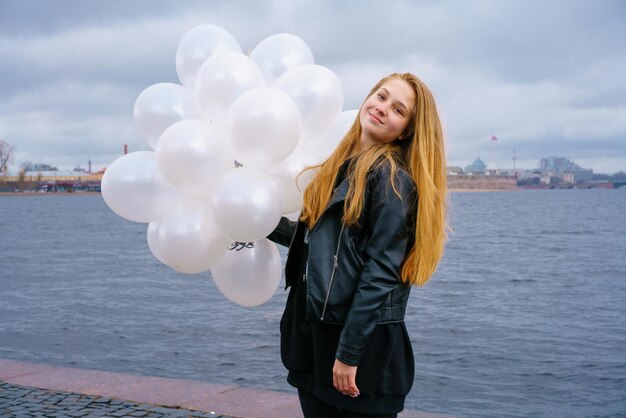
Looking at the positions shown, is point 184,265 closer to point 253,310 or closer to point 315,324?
point 315,324

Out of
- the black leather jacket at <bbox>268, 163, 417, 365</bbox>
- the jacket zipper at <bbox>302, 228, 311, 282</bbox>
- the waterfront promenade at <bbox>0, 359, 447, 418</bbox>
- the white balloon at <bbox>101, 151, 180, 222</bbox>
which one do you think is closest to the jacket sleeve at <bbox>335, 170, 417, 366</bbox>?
the black leather jacket at <bbox>268, 163, 417, 365</bbox>

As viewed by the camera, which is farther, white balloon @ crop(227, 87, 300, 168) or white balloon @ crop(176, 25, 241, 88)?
Result: white balloon @ crop(176, 25, 241, 88)

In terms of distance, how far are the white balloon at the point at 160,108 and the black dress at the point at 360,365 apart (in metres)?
1.07

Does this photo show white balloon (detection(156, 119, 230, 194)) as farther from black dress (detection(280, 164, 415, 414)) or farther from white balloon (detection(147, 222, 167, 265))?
→ black dress (detection(280, 164, 415, 414))

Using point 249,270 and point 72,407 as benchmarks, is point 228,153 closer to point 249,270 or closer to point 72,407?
point 249,270

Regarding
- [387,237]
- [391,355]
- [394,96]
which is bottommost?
[391,355]

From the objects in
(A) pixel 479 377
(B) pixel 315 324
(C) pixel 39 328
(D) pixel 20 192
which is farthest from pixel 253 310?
(D) pixel 20 192

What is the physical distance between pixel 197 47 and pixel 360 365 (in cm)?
173

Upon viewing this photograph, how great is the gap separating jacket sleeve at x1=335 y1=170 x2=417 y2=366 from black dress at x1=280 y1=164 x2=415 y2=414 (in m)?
0.08

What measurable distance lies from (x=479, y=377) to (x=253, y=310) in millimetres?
4984

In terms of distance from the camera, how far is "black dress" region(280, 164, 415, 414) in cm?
230

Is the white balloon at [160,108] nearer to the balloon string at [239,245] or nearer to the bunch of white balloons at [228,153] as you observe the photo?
the bunch of white balloons at [228,153]

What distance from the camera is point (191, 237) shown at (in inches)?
114

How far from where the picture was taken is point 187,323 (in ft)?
35.6
